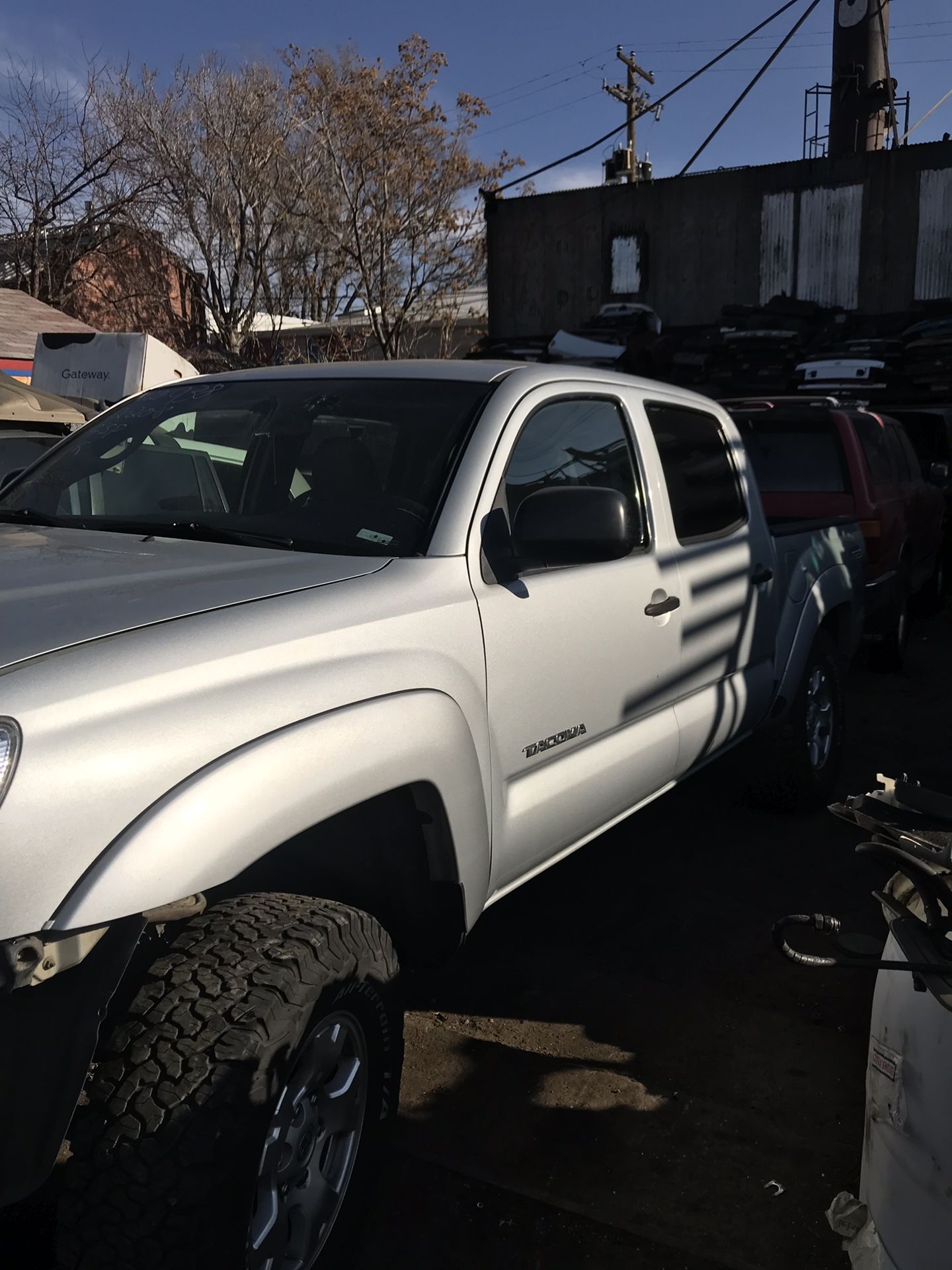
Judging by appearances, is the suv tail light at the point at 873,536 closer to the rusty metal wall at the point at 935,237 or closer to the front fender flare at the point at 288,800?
the front fender flare at the point at 288,800

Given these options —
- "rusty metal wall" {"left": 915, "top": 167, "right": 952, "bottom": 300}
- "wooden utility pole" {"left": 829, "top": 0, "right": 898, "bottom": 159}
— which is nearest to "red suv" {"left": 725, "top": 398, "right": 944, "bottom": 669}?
"rusty metal wall" {"left": 915, "top": 167, "right": 952, "bottom": 300}

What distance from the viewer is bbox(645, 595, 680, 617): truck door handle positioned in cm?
338

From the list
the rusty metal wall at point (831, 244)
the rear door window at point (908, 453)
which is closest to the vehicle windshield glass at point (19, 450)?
A: the rear door window at point (908, 453)

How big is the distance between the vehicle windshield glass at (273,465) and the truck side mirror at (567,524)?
0.81 feet

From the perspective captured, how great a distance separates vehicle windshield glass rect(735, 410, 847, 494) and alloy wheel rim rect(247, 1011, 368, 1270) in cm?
595

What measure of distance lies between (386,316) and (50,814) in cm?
2833

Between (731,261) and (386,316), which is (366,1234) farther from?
(386,316)

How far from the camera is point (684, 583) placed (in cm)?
364

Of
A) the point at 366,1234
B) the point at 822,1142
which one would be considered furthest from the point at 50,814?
the point at 822,1142

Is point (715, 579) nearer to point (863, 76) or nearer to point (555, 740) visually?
point (555, 740)

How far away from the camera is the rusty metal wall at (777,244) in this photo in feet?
77.7

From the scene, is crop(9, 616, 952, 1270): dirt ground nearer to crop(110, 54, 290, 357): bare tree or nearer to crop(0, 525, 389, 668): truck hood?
crop(0, 525, 389, 668): truck hood

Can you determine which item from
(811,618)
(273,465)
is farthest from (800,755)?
(273,465)

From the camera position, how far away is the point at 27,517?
3.10 meters
